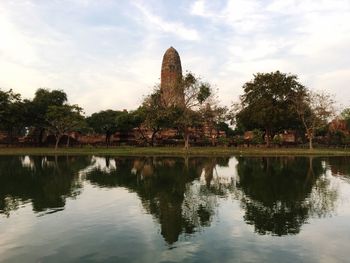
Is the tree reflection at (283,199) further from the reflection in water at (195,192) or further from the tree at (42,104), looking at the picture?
the tree at (42,104)

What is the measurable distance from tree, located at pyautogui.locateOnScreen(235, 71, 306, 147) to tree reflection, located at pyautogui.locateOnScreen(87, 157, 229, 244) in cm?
3696

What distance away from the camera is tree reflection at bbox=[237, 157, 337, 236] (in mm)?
15547

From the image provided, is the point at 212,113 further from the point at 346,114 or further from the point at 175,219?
the point at 175,219

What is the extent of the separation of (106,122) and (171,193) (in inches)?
2644

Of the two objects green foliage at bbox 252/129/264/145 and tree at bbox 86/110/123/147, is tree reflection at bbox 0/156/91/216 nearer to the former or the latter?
green foliage at bbox 252/129/264/145

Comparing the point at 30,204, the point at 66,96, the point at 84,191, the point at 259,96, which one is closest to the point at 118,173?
the point at 84,191

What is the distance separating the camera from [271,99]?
235ft

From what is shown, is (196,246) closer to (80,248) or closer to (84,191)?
(80,248)

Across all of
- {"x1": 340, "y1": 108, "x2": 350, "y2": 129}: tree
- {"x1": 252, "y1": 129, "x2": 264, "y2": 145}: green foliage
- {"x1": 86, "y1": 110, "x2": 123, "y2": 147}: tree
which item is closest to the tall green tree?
{"x1": 86, "y1": 110, "x2": 123, "y2": 147}: tree

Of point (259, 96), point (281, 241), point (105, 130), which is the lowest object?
point (281, 241)

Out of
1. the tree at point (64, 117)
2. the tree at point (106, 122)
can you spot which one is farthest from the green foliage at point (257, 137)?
the tree at point (64, 117)

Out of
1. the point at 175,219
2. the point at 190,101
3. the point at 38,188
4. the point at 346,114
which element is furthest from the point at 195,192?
the point at 346,114

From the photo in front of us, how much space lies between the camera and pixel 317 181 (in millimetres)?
27609

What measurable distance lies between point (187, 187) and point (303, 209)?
868 centimetres
